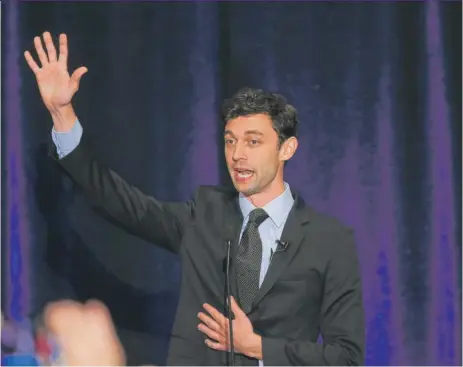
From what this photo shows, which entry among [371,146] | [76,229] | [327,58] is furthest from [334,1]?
[76,229]

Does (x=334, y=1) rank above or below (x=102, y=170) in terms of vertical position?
above

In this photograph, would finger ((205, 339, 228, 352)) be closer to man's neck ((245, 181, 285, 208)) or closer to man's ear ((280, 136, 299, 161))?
man's neck ((245, 181, 285, 208))

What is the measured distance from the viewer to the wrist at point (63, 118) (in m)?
2.52

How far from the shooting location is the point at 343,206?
2.78m

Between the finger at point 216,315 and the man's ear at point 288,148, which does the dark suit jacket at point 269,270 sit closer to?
the finger at point 216,315

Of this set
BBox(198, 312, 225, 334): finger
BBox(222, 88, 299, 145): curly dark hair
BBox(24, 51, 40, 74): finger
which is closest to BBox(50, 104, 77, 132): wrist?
BBox(24, 51, 40, 74): finger

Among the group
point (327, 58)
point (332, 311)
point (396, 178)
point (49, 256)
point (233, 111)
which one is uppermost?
point (327, 58)

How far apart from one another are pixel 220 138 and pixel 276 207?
323mm

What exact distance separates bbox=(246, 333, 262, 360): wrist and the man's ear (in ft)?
1.87

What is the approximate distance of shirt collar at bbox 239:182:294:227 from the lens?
2.60 meters

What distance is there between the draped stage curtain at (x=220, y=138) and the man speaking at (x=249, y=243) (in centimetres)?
11

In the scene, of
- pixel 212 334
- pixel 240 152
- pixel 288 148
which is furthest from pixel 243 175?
pixel 212 334

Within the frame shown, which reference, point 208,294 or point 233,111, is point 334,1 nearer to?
point 233,111

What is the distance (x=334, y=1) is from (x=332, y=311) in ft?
3.50
